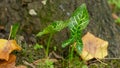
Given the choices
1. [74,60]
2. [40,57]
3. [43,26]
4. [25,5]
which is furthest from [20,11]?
[74,60]

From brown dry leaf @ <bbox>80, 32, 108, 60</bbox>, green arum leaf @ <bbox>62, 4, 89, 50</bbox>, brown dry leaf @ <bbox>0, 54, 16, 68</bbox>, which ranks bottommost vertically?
brown dry leaf @ <bbox>0, 54, 16, 68</bbox>

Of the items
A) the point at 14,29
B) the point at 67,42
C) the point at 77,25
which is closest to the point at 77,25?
the point at 77,25

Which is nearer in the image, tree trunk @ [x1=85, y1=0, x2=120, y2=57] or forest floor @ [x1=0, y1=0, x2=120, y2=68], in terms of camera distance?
forest floor @ [x1=0, y1=0, x2=120, y2=68]

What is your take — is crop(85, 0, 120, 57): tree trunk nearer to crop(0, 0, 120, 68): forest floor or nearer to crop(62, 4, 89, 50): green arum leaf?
crop(0, 0, 120, 68): forest floor

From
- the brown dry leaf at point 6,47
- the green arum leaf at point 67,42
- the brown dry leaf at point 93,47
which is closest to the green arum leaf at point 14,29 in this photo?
the brown dry leaf at point 6,47

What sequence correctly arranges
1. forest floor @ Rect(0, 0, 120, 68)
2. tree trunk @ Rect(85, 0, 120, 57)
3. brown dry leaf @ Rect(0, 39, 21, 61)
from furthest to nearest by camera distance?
tree trunk @ Rect(85, 0, 120, 57) < forest floor @ Rect(0, 0, 120, 68) < brown dry leaf @ Rect(0, 39, 21, 61)

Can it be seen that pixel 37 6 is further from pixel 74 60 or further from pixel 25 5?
pixel 74 60

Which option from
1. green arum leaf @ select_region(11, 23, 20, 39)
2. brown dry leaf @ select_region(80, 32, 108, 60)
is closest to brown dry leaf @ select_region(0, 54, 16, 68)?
green arum leaf @ select_region(11, 23, 20, 39)
